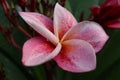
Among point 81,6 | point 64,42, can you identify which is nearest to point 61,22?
point 64,42

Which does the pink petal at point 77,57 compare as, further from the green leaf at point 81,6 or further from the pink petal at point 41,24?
the green leaf at point 81,6

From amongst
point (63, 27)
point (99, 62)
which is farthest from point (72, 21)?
Result: point (99, 62)

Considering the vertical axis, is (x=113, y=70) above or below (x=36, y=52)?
below

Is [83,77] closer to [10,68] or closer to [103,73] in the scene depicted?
[103,73]

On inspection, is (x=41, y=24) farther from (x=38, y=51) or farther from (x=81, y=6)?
(x=81, y=6)

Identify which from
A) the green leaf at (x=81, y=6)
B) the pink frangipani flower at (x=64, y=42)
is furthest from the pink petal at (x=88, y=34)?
the green leaf at (x=81, y=6)

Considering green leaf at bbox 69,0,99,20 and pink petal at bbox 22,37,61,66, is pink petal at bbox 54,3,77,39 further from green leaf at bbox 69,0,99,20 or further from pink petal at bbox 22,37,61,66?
green leaf at bbox 69,0,99,20
